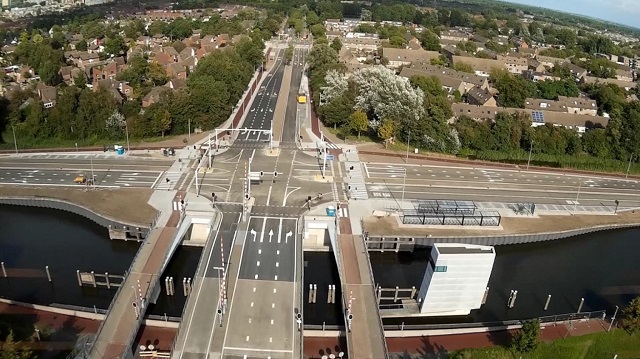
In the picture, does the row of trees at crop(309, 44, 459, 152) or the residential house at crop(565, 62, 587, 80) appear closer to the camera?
the row of trees at crop(309, 44, 459, 152)

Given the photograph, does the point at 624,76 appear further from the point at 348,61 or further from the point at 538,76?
the point at 348,61

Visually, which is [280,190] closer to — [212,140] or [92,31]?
[212,140]

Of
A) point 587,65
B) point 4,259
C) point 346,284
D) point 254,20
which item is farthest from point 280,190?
point 254,20

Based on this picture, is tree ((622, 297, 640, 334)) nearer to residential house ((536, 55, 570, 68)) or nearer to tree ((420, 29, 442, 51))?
residential house ((536, 55, 570, 68))

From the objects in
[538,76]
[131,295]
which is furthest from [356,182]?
[538,76]

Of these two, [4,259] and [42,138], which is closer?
[4,259]

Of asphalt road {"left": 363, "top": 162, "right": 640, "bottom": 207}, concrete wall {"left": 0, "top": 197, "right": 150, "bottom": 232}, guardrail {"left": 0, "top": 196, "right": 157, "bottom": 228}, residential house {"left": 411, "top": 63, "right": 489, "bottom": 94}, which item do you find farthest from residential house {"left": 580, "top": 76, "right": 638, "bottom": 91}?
guardrail {"left": 0, "top": 196, "right": 157, "bottom": 228}

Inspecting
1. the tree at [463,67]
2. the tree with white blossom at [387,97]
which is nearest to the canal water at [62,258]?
the tree with white blossom at [387,97]
